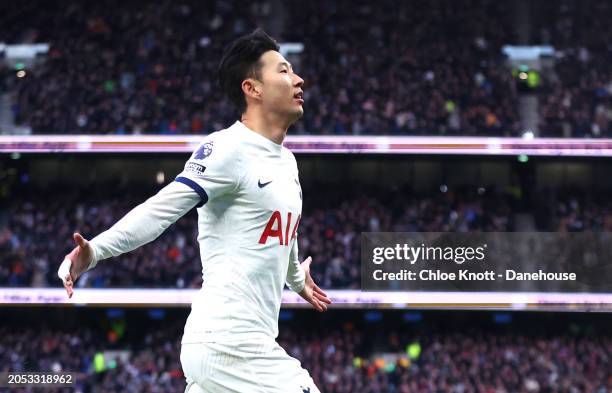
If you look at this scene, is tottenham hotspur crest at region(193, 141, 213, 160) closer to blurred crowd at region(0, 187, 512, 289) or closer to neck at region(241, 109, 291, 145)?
neck at region(241, 109, 291, 145)

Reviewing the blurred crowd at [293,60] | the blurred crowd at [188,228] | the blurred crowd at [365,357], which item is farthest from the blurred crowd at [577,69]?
the blurred crowd at [365,357]

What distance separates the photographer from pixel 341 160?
75.3ft

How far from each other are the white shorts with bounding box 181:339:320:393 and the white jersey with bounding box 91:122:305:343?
0.05m

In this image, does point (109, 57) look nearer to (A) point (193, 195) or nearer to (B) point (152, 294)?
(B) point (152, 294)

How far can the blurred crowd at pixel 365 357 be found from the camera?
59.8 feet

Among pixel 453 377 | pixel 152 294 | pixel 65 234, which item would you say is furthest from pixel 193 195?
pixel 65 234

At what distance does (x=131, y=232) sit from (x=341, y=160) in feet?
64.2

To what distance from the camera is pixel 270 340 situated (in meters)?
3.77

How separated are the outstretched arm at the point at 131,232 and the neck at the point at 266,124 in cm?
52

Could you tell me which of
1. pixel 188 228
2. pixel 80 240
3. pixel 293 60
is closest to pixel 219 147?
pixel 80 240

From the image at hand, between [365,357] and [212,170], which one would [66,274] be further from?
[365,357]

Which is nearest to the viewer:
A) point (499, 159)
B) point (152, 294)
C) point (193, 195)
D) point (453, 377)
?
point (193, 195)

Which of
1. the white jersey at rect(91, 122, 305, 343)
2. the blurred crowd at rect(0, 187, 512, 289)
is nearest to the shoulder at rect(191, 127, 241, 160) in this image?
the white jersey at rect(91, 122, 305, 343)

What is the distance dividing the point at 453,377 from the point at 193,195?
1553 centimetres
